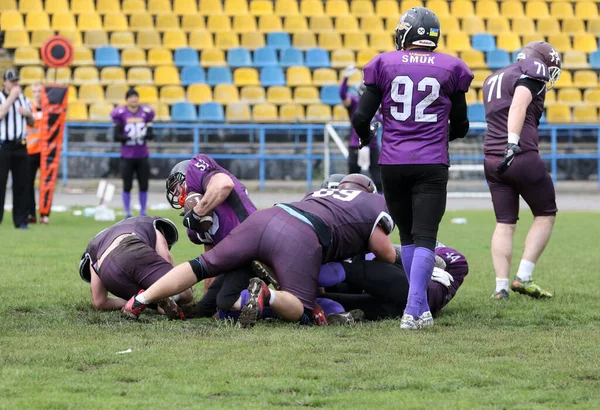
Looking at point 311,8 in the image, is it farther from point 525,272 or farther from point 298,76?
point 525,272

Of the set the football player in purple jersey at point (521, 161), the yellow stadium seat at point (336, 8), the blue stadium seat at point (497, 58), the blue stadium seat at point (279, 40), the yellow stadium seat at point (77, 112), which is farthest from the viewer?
the yellow stadium seat at point (336, 8)

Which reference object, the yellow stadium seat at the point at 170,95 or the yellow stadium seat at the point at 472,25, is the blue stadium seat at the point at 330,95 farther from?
the yellow stadium seat at the point at 472,25

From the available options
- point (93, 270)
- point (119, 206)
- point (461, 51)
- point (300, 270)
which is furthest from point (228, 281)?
point (461, 51)

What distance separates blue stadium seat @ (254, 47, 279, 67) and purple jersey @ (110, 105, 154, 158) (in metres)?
7.60

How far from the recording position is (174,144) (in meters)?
21.6

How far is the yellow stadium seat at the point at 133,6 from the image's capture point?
79.2ft

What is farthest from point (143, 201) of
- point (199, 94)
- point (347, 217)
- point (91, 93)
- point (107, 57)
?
point (347, 217)

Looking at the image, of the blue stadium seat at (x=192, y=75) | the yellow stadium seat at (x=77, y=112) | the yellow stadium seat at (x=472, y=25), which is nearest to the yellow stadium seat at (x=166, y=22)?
the blue stadium seat at (x=192, y=75)

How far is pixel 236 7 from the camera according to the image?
79.5 feet

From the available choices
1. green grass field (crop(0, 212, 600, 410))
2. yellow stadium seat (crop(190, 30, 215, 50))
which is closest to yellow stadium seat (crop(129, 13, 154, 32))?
yellow stadium seat (crop(190, 30, 215, 50))

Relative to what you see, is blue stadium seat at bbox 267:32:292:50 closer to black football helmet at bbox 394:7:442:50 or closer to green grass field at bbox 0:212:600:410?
green grass field at bbox 0:212:600:410

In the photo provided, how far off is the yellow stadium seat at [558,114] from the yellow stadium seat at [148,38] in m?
8.69

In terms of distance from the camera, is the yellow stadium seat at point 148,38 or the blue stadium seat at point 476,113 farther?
the yellow stadium seat at point 148,38

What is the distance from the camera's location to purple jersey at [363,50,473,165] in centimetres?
616
